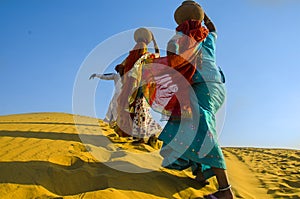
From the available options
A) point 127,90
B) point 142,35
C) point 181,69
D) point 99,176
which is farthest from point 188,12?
point 127,90

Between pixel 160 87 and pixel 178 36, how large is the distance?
1.87 feet

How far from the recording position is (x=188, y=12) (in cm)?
342

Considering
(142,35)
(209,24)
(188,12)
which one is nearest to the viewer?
(188,12)

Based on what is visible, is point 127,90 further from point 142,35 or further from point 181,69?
point 181,69

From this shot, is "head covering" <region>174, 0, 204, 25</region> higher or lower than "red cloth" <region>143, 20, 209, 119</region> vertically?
higher

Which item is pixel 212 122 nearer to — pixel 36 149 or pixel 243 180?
pixel 243 180

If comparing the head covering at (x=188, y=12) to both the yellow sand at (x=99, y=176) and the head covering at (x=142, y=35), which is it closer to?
the yellow sand at (x=99, y=176)

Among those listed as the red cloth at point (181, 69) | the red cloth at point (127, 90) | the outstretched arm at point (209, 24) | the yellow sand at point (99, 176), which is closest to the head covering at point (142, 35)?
the red cloth at point (127, 90)

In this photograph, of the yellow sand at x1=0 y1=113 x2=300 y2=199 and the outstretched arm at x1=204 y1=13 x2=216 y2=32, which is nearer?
the yellow sand at x1=0 y1=113 x2=300 y2=199

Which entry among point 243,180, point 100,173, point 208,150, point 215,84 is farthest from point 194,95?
point 243,180

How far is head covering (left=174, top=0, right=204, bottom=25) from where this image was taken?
11.2 ft

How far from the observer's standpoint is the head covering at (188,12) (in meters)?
3.41

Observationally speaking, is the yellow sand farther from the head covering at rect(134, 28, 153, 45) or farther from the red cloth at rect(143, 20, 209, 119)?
the head covering at rect(134, 28, 153, 45)

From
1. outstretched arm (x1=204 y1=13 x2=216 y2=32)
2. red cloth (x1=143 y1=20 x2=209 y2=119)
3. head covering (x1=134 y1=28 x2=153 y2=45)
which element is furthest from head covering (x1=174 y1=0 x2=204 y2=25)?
head covering (x1=134 y1=28 x2=153 y2=45)
